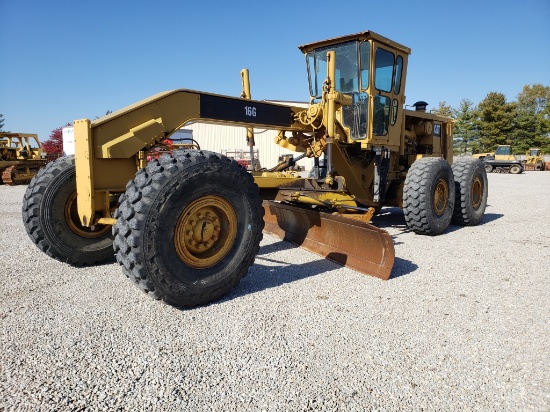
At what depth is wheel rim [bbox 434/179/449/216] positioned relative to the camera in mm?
6414

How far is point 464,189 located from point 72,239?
641 cm

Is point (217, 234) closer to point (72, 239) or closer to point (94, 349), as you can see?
point (94, 349)

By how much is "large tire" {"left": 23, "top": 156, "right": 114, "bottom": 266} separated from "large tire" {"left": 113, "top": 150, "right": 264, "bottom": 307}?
151 cm

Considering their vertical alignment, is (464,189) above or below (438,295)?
above

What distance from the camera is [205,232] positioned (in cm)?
342

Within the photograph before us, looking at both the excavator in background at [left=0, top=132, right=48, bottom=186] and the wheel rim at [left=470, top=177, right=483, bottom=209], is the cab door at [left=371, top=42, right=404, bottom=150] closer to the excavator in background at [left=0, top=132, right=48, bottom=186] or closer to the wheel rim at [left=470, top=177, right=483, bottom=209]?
the wheel rim at [left=470, top=177, right=483, bottom=209]

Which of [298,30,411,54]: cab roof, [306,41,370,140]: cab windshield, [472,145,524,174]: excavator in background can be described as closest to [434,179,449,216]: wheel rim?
[306,41,370,140]: cab windshield

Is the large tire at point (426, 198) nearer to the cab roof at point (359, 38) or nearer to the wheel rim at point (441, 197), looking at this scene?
the wheel rim at point (441, 197)

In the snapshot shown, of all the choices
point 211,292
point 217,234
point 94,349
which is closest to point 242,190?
point 217,234

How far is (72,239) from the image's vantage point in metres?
4.27

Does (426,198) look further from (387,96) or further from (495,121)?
(495,121)

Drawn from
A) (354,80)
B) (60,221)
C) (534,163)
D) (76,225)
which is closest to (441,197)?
(354,80)

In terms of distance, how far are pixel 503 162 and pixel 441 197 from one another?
30.3m

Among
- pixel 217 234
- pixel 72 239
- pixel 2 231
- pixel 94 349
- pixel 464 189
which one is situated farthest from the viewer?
pixel 464 189
